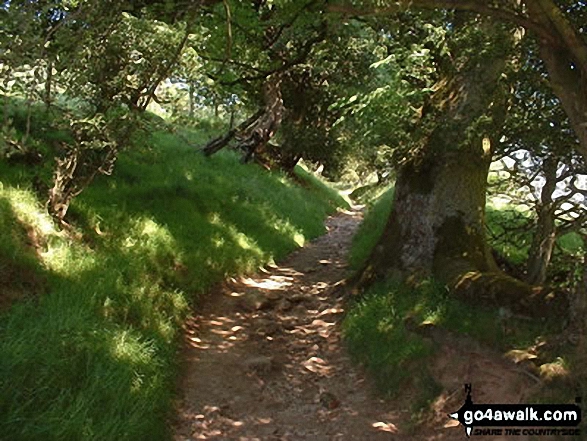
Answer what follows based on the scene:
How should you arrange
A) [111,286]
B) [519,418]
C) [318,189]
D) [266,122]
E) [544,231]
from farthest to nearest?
[318,189]
[266,122]
[544,231]
[111,286]
[519,418]

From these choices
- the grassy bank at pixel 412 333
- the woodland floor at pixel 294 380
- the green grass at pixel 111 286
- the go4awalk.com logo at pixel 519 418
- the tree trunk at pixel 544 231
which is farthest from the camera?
the tree trunk at pixel 544 231

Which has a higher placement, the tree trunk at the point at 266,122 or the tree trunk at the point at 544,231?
the tree trunk at the point at 266,122

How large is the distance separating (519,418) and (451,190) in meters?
3.78

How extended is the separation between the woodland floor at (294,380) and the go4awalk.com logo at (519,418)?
0.28 ft


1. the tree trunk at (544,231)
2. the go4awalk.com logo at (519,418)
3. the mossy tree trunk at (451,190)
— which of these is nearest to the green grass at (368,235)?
the mossy tree trunk at (451,190)

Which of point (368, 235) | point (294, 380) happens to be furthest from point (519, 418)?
point (368, 235)

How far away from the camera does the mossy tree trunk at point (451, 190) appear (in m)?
7.10

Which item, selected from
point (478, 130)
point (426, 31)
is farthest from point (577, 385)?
point (426, 31)

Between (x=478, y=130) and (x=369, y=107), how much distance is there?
4.98 feet

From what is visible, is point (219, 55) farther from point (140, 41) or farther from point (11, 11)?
point (11, 11)

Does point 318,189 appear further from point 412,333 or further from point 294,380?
point 294,380

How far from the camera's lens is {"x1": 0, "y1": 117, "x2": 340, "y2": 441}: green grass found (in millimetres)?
4070

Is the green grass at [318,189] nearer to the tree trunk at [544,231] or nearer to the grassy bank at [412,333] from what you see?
the tree trunk at [544,231]

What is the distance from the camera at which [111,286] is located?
20.3ft
